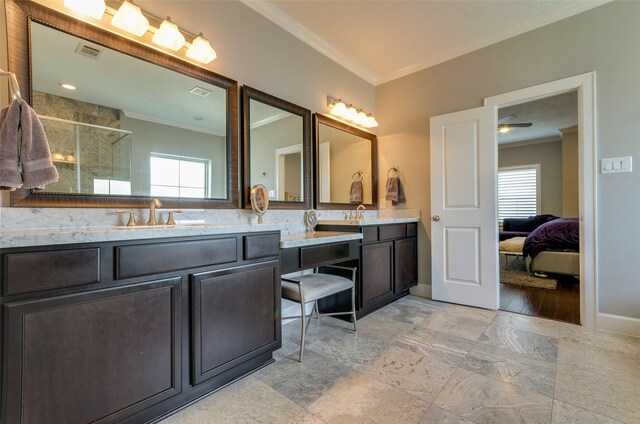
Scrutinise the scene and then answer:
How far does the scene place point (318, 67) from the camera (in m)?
2.84

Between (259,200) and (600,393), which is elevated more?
(259,200)

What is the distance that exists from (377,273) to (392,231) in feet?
1.53

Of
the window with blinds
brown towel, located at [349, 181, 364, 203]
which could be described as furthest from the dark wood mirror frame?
the window with blinds

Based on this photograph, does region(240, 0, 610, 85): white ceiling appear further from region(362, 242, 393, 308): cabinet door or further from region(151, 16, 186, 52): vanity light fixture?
region(362, 242, 393, 308): cabinet door

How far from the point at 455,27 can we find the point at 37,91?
3.10 m

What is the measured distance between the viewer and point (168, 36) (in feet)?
5.61

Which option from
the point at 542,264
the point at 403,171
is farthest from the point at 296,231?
the point at 542,264

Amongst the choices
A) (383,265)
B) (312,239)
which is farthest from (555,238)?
(312,239)

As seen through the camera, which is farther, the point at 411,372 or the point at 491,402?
the point at 411,372

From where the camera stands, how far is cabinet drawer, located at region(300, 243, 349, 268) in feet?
6.48

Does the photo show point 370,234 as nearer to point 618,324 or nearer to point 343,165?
point 343,165

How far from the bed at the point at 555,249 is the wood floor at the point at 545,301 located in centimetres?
22

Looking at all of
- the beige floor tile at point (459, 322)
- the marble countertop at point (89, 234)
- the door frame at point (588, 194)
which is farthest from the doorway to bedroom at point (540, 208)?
the marble countertop at point (89, 234)

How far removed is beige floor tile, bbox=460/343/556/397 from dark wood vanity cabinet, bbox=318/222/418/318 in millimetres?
910
